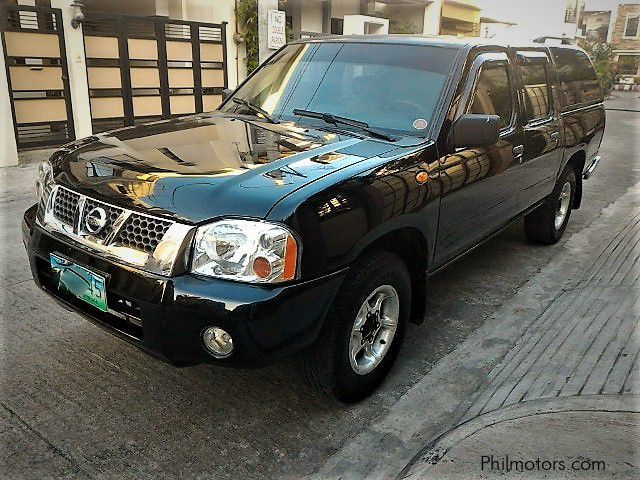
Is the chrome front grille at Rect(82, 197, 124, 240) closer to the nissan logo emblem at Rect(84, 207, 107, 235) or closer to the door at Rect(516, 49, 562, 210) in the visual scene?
the nissan logo emblem at Rect(84, 207, 107, 235)

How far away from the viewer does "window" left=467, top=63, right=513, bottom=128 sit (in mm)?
3562

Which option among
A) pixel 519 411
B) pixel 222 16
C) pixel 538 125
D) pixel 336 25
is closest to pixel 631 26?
pixel 336 25

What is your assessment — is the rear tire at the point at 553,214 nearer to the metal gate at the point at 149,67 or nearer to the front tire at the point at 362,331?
the front tire at the point at 362,331

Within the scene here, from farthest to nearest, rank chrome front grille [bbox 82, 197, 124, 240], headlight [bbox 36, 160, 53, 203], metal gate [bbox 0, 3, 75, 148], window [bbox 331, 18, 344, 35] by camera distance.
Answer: window [bbox 331, 18, 344, 35]
metal gate [bbox 0, 3, 75, 148]
headlight [bbox 36, 160, 53, 203]
chrome front grille [bbox 82, 197, 124, 240]

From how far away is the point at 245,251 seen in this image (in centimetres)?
219

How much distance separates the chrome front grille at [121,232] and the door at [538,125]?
292 centimetres

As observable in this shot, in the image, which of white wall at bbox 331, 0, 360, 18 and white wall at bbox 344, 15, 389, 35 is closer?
white wall at bbox 344, 15, 389, 35

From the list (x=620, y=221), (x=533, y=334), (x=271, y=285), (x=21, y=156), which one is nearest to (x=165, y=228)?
(x=271, y=285)

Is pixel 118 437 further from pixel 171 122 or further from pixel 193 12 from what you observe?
pixel 193 12

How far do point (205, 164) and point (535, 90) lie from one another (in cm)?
306

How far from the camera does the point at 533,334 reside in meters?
3.68

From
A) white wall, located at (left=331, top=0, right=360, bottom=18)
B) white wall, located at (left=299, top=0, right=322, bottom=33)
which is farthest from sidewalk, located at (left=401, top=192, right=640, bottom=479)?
white wall, located at (left=331, top=0, right=360, bottom=18)

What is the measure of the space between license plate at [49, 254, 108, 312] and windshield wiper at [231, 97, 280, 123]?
5.06 feet

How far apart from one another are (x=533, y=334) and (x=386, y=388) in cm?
125
